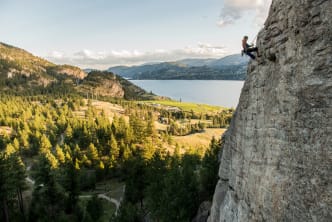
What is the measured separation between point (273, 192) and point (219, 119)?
16816 cm

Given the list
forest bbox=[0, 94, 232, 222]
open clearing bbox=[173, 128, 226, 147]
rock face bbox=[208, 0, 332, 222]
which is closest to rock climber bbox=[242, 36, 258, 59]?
rock face bbox=[208, 0, 332, 222]

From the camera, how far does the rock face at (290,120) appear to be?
38.9ft

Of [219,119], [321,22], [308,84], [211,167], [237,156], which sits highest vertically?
[321,22]

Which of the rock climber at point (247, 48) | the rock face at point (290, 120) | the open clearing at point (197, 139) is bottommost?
the open clearing at point (197, 139)

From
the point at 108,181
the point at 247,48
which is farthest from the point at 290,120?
the point at 108,181

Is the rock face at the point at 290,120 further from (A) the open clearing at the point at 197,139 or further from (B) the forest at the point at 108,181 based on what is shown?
(A) the open clearing at the point at 197,139

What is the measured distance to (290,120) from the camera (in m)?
13.9

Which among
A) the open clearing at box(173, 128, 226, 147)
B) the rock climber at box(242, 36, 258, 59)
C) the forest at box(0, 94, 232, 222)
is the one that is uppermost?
the rock climber at box(242, 36, 258, 59)

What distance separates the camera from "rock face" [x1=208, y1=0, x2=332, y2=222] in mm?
11844

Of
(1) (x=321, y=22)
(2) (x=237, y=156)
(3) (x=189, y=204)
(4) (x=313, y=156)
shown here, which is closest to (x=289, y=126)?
(4) (x=313, y=156)

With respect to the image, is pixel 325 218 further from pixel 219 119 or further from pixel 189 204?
pixel 219 119

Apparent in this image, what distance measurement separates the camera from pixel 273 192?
15023mm

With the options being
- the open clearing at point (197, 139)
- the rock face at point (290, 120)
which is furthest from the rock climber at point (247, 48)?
the open clearing at point (197, 139)

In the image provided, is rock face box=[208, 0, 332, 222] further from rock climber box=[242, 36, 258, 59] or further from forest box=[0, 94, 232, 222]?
forest box=[0, 94, 232, 222]
